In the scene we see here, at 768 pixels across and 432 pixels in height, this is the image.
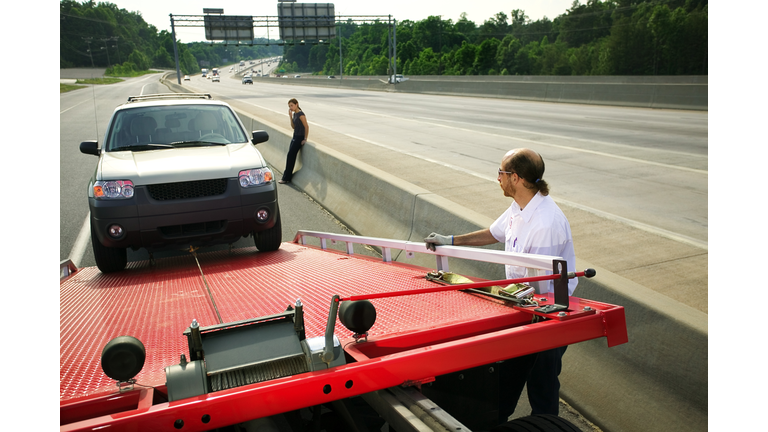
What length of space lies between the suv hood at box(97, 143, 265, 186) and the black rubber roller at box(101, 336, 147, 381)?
4176mm

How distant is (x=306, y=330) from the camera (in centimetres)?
288

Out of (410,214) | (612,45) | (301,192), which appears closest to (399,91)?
(612,45)

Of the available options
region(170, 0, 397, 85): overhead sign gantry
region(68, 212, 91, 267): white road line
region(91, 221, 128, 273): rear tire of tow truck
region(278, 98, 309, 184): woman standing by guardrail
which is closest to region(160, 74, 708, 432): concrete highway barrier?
region(91, 221, 128, 273): rear tire of tow truck

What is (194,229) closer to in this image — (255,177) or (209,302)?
(255,177)

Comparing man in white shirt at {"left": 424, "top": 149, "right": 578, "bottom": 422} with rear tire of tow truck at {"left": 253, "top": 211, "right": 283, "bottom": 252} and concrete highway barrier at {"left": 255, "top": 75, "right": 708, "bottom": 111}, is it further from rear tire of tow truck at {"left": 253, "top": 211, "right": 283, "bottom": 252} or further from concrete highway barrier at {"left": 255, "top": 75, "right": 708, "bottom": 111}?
concrete highway barrier at {"left": 255, "top": 75, "right": 708, "bottom": 111}

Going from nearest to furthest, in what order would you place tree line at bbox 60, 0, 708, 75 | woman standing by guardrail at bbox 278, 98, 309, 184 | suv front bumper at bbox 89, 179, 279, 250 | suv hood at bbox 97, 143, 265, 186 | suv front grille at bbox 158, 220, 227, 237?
suv front bumper at bbox 89, 179, 279, 250, suv hood at bbox 97, 143, 265, 186, suv front grille at bbox 158, 220, 227, 237, woman standing by guardrail at bbox 278, 98, 309, 184, tree line at bbox 60, 0, 708, 75

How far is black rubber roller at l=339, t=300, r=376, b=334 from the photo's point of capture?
7.35 ft

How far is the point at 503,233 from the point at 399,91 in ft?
173

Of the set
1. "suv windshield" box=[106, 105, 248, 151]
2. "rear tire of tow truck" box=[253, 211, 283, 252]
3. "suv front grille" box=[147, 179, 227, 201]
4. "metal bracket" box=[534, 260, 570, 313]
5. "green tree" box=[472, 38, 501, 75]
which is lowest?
"rear tire of tow truck" box=[253, 211, 283, 252]

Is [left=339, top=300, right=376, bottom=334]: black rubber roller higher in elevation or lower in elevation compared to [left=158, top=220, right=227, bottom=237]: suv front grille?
higher

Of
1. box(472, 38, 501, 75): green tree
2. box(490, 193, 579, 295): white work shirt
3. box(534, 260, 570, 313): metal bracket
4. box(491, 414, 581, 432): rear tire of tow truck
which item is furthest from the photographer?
box(472, 38, 501, 75): green tree

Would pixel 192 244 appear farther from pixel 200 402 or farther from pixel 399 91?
pixel 399 91

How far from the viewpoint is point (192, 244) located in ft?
20.4

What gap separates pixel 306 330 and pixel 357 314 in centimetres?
72
